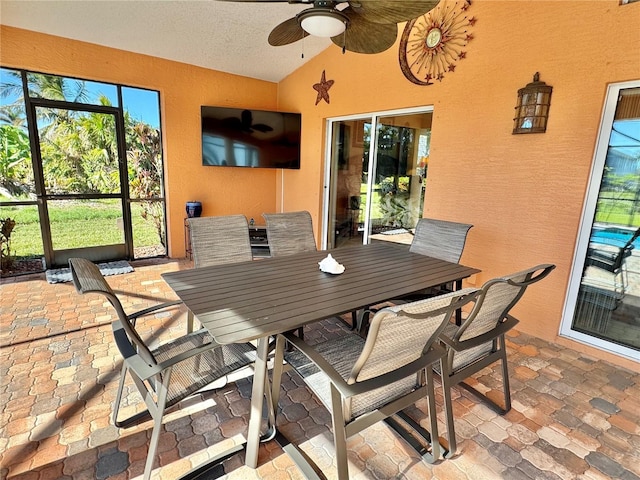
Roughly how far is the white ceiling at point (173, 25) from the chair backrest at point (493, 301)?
3424 mm

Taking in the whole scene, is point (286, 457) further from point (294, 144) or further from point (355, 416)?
point (294, 144)

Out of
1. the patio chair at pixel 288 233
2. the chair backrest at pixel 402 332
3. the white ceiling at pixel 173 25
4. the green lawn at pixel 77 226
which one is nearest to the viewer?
the chair backrest at pixel 402 332

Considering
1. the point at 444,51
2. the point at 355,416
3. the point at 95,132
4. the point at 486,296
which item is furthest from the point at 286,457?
the point at 95,132

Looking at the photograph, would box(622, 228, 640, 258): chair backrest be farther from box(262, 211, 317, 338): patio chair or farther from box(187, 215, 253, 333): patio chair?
box(187, 215, 253, 333): patio chair

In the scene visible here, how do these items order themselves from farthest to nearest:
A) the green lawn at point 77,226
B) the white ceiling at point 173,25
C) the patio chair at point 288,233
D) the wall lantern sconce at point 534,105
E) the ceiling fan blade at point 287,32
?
the green lawn at point 77,226 < the white ceiling at point 173,25 < the patio chair at point 288,233 < the wall lantern sconce at point 534,105 < the ceiling fan blade at point 287,32

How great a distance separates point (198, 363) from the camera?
1.75m

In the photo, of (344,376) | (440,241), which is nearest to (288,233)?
(440,241)

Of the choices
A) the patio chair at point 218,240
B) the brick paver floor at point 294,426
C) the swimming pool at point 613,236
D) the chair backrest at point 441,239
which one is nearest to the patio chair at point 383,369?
the brick paver floor at point 294,426

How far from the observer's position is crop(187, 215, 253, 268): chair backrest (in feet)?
8.70

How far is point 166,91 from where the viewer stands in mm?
4785

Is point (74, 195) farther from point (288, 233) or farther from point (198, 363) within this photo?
point (198, 363)

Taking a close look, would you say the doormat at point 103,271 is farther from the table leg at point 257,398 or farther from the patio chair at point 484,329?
the patio chair at point 484,329

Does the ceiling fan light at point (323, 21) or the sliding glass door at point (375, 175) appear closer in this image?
the ceiling fan light at point (323, 21)

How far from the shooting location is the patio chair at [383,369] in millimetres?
1313
